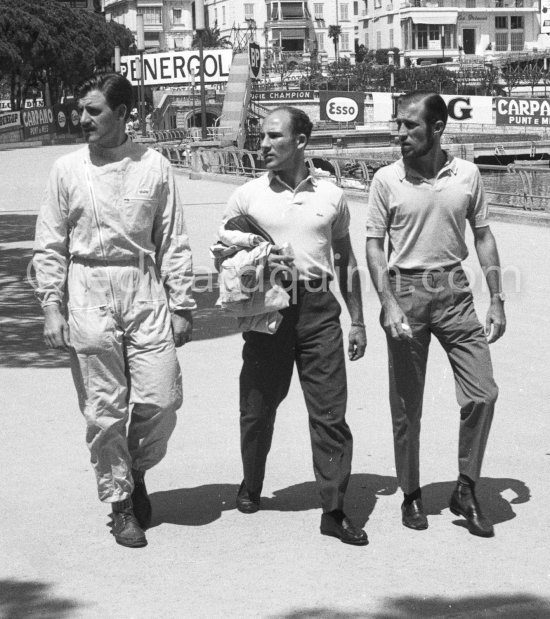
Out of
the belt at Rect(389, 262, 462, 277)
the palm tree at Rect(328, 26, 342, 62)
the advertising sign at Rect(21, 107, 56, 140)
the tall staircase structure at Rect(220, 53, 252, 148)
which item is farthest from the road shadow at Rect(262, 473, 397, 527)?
the palm tree at Rect(328, 26, 342, 62)

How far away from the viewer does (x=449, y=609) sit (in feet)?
13.9

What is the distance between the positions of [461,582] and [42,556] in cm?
158

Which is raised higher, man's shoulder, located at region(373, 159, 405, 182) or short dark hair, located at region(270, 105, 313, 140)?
short dark hair, located at region(270, 105, 313, 140)

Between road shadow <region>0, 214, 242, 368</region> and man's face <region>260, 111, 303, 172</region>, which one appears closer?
man's face <region>260, 111, 303, 172</region>

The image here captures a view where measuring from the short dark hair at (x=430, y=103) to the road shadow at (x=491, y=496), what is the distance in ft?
5.36

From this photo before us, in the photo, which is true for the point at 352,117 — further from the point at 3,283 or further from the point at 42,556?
the point at 42,556

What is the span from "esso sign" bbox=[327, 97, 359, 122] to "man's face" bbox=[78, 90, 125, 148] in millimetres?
77457

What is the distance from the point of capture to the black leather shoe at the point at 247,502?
5328 millimetres

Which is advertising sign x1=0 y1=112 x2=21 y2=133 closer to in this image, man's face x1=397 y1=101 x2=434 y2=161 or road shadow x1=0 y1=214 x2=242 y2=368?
road shadow x1=0 y1=214 x2=242 y2=368

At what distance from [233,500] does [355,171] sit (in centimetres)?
2172

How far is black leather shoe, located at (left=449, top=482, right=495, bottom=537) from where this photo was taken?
5.01m

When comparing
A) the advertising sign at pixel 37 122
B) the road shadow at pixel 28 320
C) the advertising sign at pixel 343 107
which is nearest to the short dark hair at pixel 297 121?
the road shadow at pixel 28 320

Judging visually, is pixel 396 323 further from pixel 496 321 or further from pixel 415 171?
pixel 415 171

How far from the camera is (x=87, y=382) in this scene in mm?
4836
